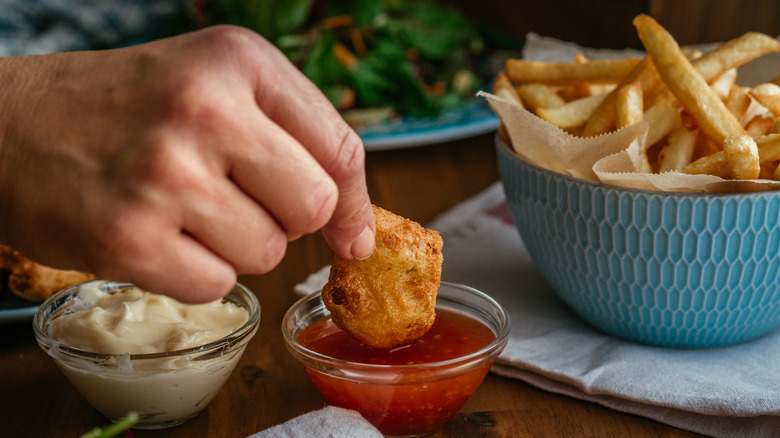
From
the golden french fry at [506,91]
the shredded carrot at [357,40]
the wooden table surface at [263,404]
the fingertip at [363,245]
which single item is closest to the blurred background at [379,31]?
the shredded carrot at [357,40]

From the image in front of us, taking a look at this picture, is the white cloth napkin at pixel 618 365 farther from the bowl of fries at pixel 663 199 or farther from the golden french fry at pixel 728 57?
the golden french fry at pixel 728 57

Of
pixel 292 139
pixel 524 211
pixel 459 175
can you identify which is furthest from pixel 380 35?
pixel 292 139

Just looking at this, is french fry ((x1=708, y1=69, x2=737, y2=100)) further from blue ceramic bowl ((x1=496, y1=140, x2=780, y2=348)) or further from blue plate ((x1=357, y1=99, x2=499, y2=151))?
blue plate ((x1=357, y1=99, x2=499, y2=151))

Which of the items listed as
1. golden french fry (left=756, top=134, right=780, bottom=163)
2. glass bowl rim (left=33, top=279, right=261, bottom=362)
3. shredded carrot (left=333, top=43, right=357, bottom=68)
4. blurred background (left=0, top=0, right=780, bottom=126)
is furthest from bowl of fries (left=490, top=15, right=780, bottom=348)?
shredded carrot (left=333, top=43, right=357, bottom=68)

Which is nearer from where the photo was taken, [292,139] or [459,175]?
[292,139]

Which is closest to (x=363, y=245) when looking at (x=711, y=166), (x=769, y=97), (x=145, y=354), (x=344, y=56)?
(x=145, y=354)

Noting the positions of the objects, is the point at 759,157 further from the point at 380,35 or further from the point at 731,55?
the point at 380,35
